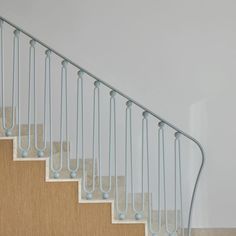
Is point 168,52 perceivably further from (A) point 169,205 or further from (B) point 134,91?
(A) point 169,205

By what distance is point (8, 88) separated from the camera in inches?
297

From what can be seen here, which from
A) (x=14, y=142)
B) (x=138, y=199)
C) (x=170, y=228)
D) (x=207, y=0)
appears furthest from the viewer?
(x=207, y=0)

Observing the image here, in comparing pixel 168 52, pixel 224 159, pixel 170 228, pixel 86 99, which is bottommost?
pixel 170 228

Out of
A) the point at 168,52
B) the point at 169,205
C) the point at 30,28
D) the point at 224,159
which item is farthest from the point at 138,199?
the point at 30,28

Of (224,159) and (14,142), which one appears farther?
(224,159)

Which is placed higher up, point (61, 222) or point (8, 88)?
point (8, 88)

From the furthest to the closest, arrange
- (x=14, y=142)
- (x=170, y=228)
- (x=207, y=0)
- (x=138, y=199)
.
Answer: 1. (x=207, y=0)
2. (x=138, y=199)
3. (x=170, y=228)
4. (x=14, y=142)

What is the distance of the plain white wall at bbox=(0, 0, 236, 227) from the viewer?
723cm

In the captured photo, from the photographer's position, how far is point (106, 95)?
7461 mm

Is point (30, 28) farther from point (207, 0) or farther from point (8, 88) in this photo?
point (207, 0)

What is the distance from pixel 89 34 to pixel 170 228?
2.68m

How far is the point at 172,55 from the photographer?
7.43 metres

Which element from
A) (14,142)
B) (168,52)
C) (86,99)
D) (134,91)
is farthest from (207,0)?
(14,142)

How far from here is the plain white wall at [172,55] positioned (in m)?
7.23
